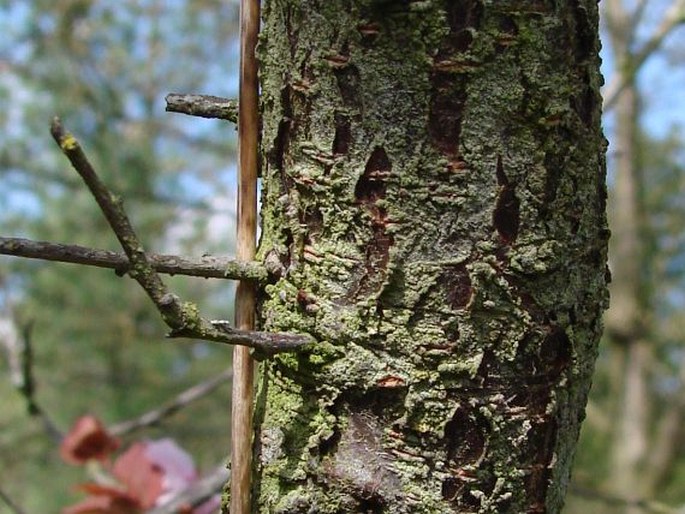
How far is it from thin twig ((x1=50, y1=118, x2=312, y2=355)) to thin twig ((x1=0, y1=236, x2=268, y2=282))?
0.02 m

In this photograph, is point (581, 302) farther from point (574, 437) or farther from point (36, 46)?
point (36, 46)

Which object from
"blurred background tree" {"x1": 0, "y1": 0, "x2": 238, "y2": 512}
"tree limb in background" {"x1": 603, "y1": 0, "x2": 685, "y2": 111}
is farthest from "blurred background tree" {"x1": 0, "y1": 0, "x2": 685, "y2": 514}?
"tree limb in background" {"x1": 603, "y1": 0, "x2": 685, "y2": 111}

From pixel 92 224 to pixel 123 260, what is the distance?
3708 millimetres

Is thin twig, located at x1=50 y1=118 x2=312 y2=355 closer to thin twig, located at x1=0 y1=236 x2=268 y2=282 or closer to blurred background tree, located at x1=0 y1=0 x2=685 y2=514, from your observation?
thin twig, located at x1=0 y1=236 x2=268 y2=282

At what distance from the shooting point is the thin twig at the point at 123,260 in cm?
46

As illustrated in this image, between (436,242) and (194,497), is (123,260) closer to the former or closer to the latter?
(436,242)

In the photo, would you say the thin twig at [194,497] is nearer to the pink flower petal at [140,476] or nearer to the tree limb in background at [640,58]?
the pink flower petal at [140,476]

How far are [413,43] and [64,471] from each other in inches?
156

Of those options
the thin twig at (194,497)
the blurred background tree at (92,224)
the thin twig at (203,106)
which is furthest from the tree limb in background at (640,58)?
the blurred background tree at (92,224)

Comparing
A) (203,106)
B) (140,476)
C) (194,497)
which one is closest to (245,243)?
(203,106)

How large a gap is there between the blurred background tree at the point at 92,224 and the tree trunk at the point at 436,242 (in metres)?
3.16

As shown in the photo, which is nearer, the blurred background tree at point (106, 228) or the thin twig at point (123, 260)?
the thin twig at point (123, 260)

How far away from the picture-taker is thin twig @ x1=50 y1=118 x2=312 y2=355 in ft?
1.32

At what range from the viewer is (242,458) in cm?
61
